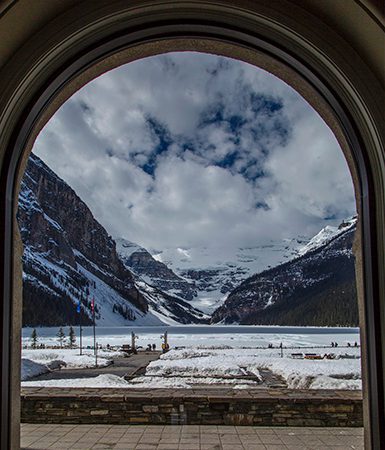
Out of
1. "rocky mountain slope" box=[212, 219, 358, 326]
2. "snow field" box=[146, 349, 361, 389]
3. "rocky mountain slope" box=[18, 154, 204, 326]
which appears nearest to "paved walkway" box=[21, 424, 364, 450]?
"snow field" box=[146, 349, 361, 389]

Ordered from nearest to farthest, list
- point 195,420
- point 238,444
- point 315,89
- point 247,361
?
point 315,89
point 238,444
point 195,420
point 247,361

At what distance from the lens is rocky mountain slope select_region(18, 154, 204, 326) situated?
309 feet

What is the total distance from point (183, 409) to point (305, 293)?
122m

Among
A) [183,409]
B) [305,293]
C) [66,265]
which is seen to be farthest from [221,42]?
[305,293]

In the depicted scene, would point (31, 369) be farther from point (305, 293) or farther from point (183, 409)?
point (305, 293)

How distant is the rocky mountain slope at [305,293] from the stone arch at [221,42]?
85.8 m

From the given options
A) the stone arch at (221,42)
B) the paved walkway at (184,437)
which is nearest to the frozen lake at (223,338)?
the paved walkway at (184,437)

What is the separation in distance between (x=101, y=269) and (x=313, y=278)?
60030 millimetres

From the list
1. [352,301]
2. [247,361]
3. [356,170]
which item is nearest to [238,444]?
[356,170]

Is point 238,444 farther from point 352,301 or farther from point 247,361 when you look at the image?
point 352,301

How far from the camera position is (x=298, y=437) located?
5.09m

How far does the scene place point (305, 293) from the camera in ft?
406

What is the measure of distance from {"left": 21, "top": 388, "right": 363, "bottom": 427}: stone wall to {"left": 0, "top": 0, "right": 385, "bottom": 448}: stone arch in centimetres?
342

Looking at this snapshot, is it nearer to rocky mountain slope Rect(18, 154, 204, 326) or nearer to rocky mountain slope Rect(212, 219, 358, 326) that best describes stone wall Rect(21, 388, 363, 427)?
rocky mountain slope Rect(18, 154, 204, 326)
